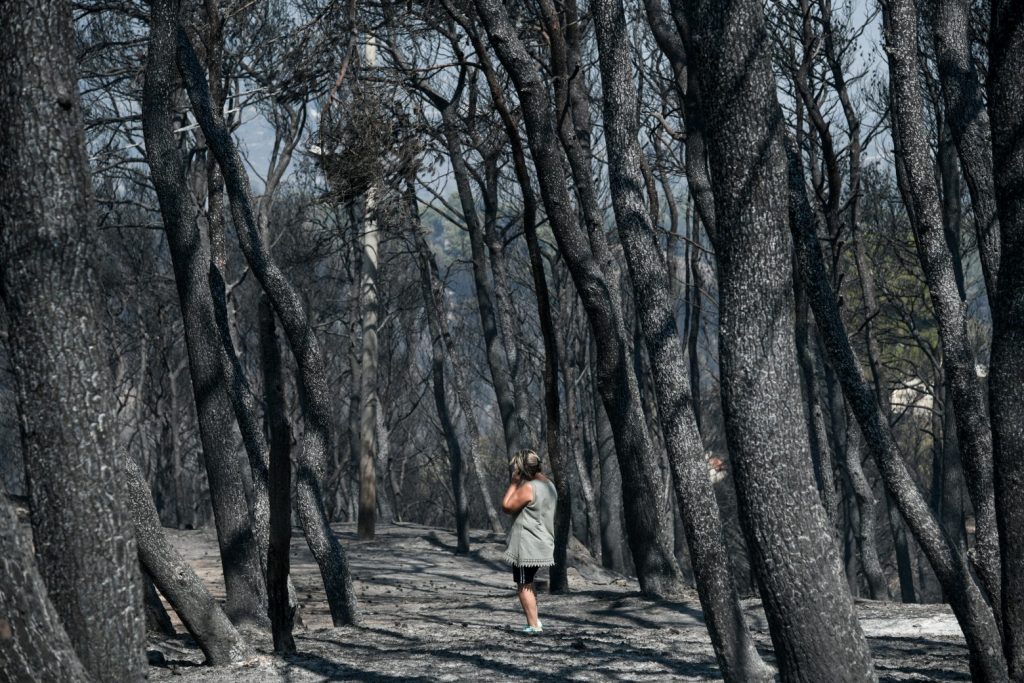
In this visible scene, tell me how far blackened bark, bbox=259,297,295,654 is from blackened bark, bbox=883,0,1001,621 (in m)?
4.28

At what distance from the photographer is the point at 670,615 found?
1030 cm

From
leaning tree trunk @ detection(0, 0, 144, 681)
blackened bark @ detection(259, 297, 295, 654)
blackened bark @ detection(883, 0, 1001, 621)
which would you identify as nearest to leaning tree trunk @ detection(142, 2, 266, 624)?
blackened bark @ detection(259, 297, 295, 654)

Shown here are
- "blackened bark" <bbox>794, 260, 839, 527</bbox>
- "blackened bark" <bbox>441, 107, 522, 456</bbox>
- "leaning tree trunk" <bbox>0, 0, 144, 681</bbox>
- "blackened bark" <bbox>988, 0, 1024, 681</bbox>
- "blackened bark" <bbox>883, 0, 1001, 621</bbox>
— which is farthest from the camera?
"blackened bark" <bbox>794, 260, 839, 527</bbox>

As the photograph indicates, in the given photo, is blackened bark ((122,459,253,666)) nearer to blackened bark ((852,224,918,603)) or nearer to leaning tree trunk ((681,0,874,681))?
leaning tree trunk ((681,0,874,681))

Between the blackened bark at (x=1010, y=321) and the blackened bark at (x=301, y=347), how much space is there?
5466 millimetres

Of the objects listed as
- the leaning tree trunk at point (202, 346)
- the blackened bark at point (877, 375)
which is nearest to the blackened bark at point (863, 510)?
the blackened bark at point (877, 375)

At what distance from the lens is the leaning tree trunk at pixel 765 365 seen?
175 inches

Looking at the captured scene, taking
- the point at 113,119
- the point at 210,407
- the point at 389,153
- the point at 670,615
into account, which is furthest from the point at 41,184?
the point at 113,119

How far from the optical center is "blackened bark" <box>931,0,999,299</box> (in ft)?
25.1

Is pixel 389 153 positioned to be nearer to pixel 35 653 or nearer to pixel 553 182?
pixel 553 182

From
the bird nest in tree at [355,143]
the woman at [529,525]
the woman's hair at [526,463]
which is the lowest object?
the woman at [529,525]

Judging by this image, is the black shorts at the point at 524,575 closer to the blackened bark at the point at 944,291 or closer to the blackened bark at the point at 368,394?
the blackened bark at the point at 944,291

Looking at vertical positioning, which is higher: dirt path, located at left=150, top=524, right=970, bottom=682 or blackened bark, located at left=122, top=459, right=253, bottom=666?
blackened bark, located at left=122, top=459, right=253, bottom=666

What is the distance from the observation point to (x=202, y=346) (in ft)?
30.1
